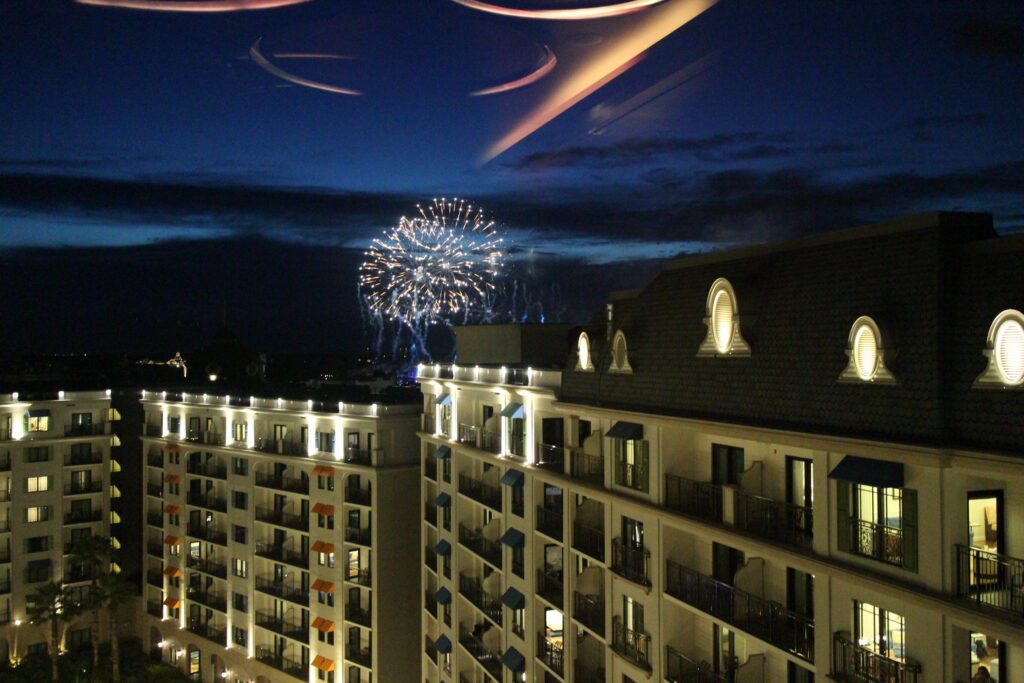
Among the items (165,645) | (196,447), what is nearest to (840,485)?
(196,447)

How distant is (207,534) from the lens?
5659 centimetres

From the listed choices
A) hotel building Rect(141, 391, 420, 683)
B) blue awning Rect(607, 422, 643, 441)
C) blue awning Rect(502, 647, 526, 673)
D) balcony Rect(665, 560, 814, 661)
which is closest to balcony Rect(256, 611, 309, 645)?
hotel building Rect(141, 391, 420, 683)

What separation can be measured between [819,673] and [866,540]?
10.1 feet

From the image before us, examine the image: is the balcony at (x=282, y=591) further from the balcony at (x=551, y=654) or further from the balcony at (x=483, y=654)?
the balcony at (x=551, y=654)

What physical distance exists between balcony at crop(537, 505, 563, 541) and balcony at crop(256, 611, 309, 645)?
24.7 metres

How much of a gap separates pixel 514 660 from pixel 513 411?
9.32m

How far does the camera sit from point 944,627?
14.7 meters

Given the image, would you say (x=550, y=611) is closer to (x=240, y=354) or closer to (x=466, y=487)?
(x=466, y=487)

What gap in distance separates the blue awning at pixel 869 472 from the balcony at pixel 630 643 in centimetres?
999

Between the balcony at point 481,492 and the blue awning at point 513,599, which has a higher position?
the balcony at point 481,492

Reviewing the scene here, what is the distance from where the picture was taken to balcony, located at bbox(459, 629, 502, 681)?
34.9 meters

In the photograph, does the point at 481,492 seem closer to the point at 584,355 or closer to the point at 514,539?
the point at 514,539

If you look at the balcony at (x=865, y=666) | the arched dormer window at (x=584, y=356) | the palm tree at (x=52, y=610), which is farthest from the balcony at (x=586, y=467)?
the palm tree at (x=52, y=610)

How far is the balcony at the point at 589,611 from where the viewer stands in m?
27.0
